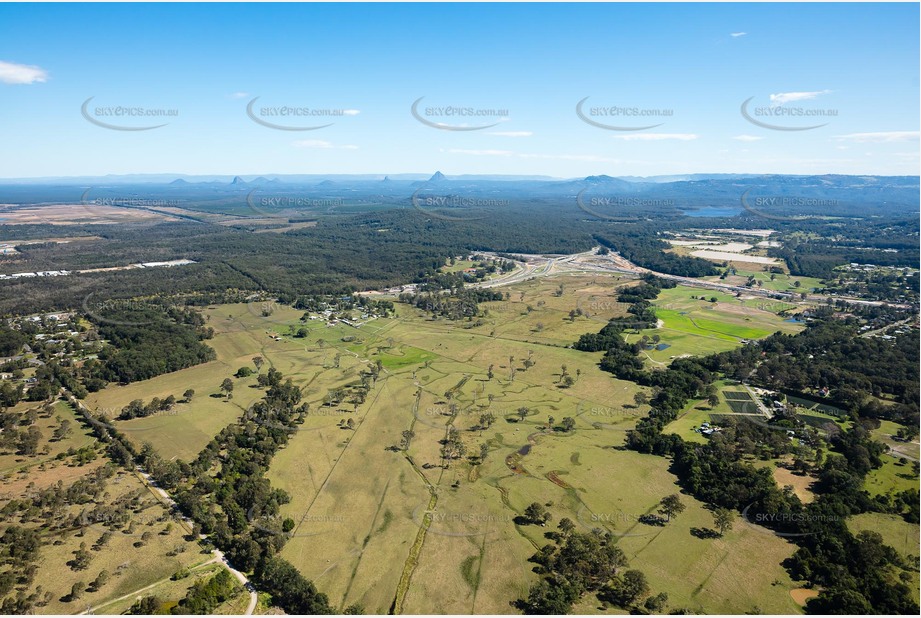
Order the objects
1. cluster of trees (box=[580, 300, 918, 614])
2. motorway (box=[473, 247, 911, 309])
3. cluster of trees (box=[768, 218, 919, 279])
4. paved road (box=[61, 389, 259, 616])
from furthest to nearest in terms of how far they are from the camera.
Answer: cluster of trees (box=[768, 218, 919, 279]) < motorway (box=[473, 247, 911, 309]) < paved road (box=[61, 389, 259, 616]) < cluster of trees (box=[580, 300, 918, 614])

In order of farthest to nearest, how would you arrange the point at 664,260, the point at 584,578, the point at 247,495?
the point at 664,260 → the point at 247,495 → the point at 584,578

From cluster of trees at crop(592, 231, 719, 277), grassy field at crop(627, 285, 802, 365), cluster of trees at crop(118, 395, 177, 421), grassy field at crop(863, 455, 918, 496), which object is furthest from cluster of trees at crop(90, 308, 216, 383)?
cluster of trees at crop(592, 231, 719, 277)

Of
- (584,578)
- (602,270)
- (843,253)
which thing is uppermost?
(843,253)

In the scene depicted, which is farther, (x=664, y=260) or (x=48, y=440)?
(x=664, y=260)

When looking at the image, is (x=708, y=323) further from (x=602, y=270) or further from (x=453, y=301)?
(x=602, y=270)

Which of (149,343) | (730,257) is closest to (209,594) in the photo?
(149,343)

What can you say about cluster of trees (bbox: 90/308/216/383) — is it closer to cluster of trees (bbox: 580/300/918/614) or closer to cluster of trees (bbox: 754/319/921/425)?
cluster of trees (bbox: 580/300/918/614)

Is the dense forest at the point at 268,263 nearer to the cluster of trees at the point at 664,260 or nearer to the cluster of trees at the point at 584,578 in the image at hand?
the cluster of trees at the point at 664,260

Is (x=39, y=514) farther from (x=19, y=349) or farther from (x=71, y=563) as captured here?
(x=19, y=349)

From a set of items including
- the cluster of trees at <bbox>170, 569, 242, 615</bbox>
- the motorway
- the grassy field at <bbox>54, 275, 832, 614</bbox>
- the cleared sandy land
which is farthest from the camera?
the cleared sandy land

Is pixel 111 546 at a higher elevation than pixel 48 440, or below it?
below

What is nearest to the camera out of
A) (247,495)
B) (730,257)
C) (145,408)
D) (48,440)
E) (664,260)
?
(247,495)

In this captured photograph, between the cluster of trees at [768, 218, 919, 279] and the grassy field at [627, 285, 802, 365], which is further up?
the cluster of trees at [768, 218, 919, 279]
